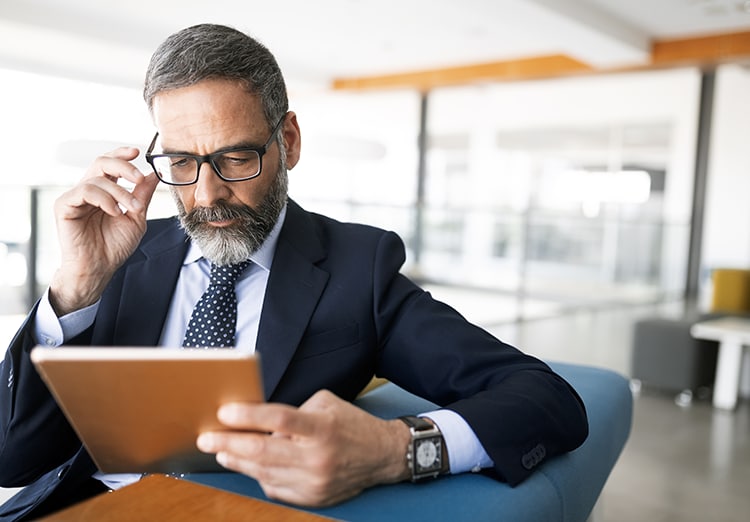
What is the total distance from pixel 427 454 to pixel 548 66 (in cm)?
833

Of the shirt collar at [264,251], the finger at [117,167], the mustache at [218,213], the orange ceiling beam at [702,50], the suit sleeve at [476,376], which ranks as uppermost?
the orange ceiling beam at [702,50]

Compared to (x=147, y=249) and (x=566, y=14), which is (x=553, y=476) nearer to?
(x=147, y=249)

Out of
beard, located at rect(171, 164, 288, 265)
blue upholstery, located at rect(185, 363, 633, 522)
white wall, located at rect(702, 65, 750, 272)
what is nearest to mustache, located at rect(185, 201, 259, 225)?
beard, located at rect(171, 164, 288, 265)

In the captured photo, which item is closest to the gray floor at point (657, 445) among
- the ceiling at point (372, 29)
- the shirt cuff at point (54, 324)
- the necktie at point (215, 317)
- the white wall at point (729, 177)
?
the shirt cuff at point (54, 324)

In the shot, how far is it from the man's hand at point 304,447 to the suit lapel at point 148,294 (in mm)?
540

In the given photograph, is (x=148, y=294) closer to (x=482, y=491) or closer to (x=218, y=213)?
(x=218, y=213)

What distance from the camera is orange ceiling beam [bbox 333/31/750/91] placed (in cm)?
720

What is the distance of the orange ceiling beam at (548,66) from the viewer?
7.20 metres

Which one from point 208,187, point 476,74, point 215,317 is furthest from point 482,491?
point 476,74

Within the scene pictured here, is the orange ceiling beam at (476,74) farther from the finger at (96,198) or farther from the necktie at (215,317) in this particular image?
the finger at (96,198)

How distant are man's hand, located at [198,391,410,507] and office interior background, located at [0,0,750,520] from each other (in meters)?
2.44

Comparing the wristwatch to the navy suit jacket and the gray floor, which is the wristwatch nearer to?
the navy suit jacket

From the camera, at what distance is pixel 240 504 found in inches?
33.6

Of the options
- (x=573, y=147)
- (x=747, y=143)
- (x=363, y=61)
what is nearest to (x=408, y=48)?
(x=363, y=61)
